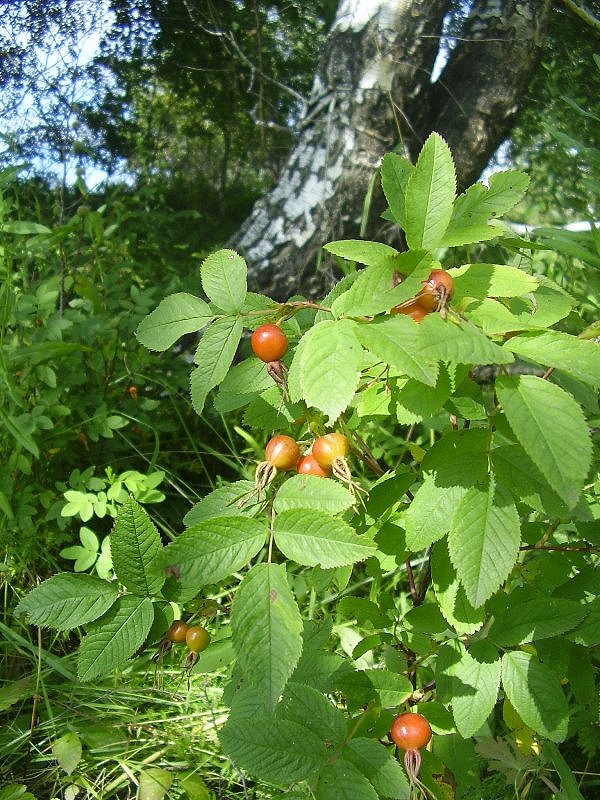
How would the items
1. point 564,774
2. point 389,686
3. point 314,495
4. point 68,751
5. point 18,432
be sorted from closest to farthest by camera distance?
point 314,495 → point 389,686 → point 564,774 → point 68,751 → point 18,432

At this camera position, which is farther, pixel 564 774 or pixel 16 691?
pixel 16 691

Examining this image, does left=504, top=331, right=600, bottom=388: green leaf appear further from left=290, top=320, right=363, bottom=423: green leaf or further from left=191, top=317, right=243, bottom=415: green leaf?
left=191, top=317, right=243, bottom=415: green leaf

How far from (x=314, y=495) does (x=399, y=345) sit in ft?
0.57

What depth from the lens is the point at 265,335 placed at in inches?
26.8

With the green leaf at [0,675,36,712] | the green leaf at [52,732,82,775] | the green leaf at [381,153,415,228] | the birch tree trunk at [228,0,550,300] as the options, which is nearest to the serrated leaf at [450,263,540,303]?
the green leaf at [381,153,415,228]

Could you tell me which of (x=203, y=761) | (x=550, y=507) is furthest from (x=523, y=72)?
(x=203, y=761)

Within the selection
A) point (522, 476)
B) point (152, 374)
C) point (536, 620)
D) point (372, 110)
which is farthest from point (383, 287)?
point (372, 110)

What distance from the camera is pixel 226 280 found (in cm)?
77

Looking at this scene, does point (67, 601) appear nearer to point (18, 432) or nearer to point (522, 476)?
point (522, 476)

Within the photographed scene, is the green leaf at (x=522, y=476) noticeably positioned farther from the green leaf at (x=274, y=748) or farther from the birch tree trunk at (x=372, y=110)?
the birch tree trunk at (x=372, y=110)

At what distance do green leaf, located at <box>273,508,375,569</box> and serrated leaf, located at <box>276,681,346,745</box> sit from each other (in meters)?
0.22

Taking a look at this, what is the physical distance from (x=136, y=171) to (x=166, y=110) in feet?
1.31

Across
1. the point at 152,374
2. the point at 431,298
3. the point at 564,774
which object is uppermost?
the point at 431,298

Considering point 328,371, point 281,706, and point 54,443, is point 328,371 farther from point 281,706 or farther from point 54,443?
point 54,443
